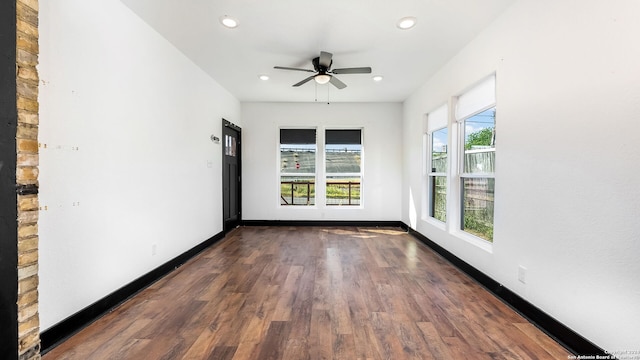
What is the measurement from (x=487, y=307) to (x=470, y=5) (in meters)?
2.69

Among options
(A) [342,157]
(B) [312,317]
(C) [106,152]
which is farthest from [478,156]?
(C) [106,152]

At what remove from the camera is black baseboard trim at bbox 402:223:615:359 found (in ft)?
5.76

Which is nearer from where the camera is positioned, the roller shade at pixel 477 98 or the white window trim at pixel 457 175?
the roller shade at pixel 477 98

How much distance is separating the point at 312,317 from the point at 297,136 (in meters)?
4.56

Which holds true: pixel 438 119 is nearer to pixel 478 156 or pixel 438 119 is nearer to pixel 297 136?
pixel 478 156

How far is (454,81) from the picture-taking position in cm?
362

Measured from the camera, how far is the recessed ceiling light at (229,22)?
275 cm

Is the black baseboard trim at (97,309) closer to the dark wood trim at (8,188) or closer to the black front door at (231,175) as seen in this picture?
the dark wood trim at (8,188)

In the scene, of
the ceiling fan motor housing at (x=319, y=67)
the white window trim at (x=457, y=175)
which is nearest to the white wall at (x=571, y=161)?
the white window trim at (x=457, y=175)

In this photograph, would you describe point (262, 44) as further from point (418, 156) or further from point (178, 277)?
point (418, 156)

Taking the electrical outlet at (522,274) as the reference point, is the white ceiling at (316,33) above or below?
above

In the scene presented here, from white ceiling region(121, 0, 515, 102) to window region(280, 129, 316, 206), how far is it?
181 cm

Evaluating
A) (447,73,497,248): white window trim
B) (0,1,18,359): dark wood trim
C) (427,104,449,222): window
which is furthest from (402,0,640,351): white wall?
(0,1,18,359): dark wood trim

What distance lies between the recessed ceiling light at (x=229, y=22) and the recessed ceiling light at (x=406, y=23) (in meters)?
1.66
